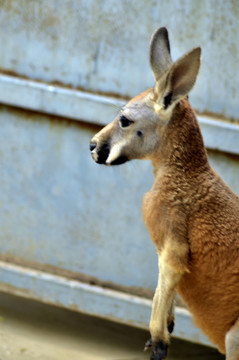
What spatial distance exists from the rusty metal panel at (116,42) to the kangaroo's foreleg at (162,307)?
1.70 metres

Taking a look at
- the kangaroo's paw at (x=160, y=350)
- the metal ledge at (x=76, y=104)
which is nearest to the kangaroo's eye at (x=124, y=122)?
the kangaroo's paw at (x=160, y=350)

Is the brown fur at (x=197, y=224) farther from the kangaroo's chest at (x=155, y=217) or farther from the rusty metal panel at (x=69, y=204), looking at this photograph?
the rusty metal panel at (x=69, y=204)

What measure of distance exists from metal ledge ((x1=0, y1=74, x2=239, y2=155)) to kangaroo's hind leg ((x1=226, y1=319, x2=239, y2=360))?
67.0 inches

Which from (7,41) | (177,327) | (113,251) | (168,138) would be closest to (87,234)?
(113,251)

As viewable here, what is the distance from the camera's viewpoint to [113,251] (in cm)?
509

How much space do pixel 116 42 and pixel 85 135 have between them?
0.67 m

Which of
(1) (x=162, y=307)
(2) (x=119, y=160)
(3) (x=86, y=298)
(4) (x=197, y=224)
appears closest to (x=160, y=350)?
(1) (x=162, y=307)

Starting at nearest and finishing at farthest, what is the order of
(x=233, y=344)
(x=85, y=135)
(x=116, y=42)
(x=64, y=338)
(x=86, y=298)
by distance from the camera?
(x=233, y=344) → (x=116, y=42) → (x=85, y=135) → (x=86, y=298) → (x=64, y=338)

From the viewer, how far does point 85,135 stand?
5.01m

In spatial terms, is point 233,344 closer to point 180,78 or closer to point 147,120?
point 147,120

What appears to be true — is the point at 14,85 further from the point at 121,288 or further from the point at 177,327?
the point at 177,327

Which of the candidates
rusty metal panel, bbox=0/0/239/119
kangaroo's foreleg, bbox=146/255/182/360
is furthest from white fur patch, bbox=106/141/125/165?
rusty metal panel, bbox=0/0/239/119

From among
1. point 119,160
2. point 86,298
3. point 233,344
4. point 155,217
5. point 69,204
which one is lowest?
point 86,298

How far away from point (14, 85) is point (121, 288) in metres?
1.62
